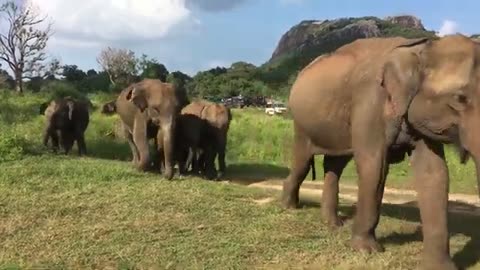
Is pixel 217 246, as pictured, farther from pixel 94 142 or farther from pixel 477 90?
pixel 94 142

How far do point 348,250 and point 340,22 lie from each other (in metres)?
120

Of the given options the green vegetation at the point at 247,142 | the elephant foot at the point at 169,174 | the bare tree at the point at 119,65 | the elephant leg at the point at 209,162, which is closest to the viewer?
the elephant foot at the point at 169,174

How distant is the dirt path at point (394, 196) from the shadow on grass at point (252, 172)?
63cm

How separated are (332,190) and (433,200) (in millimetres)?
3215

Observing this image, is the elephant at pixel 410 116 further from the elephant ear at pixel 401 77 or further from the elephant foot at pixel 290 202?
the elephant foot at pixel 290 202

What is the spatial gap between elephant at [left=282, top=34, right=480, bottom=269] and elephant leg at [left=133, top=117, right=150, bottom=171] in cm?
645

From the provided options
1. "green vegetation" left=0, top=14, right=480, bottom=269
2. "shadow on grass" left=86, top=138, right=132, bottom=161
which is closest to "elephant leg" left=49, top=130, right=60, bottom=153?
"shadow on grass" left=86, top=138, right=132, bottom=161

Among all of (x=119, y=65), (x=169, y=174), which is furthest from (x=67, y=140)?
(x=119, y=65)

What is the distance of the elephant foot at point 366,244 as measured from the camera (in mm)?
9156

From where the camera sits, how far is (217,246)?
9.13 meters

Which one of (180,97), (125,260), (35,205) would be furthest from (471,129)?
(180,97)

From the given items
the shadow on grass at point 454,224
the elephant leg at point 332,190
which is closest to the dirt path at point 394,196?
the shadow on grass at point 454,224

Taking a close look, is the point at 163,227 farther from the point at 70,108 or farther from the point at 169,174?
the point at 70,108

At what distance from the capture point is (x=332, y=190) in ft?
38.3
